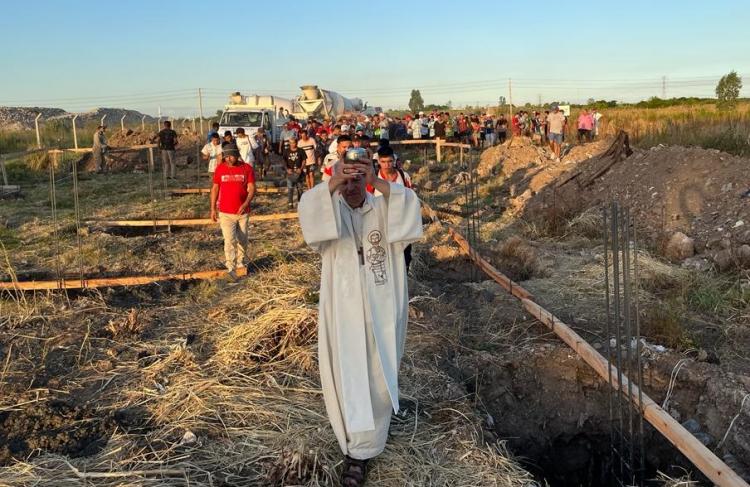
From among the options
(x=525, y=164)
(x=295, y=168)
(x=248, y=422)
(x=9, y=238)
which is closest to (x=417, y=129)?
(x=525, y=164)

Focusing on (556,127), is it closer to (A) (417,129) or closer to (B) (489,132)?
(A) (417,129)

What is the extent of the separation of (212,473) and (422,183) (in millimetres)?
13228

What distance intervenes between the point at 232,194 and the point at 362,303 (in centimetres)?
451

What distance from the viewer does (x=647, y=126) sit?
2123cm

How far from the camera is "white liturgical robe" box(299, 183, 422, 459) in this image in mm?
3225

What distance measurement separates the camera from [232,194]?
7406 millimetres

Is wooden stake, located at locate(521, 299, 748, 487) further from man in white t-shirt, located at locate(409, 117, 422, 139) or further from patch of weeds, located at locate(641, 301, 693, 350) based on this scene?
man in white t-shirt, located at locate(409, 117, 422, 139)

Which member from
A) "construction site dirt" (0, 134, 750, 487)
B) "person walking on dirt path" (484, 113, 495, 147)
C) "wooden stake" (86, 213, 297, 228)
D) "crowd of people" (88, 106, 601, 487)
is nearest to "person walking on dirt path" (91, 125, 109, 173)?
"wooden stake" (86, 213, 297, 228)

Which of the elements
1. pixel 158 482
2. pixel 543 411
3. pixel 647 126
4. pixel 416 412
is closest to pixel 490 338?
pixel 543 411

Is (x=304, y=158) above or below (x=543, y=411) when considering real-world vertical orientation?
above

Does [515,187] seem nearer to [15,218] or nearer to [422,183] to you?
[422,183]

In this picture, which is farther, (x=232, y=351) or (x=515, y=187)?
(x=515, y=187)

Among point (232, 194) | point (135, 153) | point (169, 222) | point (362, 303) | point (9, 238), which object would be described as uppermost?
point (135, 153)

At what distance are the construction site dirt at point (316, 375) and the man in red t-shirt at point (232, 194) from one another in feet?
1.54
